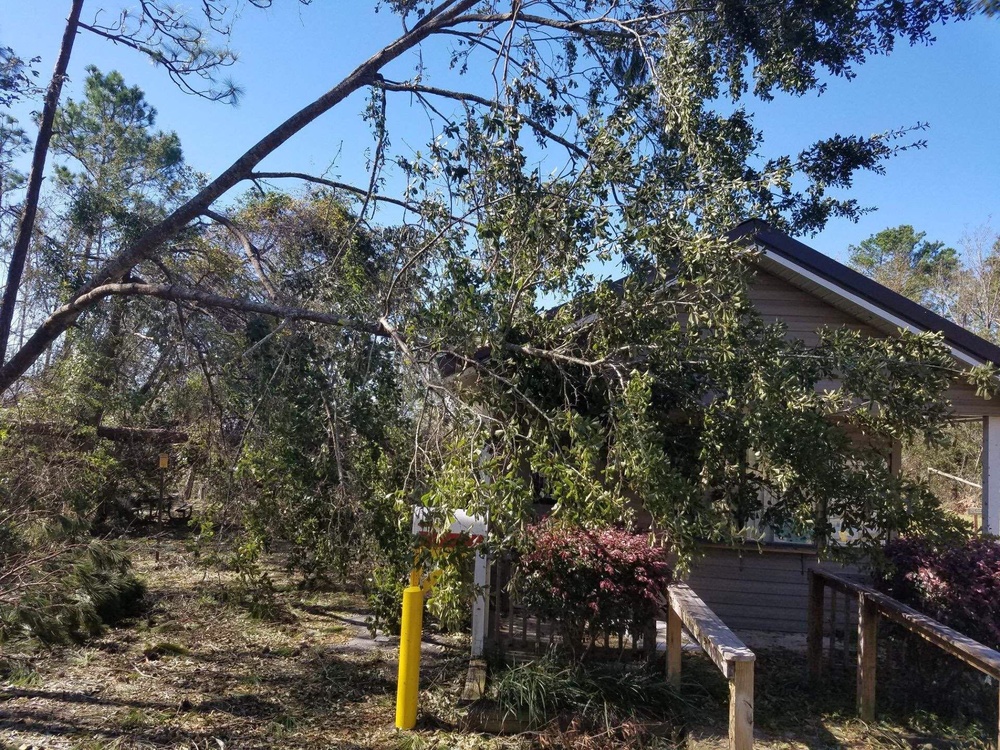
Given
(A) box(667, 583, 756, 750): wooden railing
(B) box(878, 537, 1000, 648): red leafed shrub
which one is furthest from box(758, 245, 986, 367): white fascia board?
(A) box(667, 583, 756, 750): wooden railing

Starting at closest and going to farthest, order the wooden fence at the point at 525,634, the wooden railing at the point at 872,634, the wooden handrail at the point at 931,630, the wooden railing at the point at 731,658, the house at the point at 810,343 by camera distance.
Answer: the wooden railing at the point at 731,658, the wooden handrail at the point at 931,630, the wooden railing at the point at 872,634, the wooden fence at the point at 525,634, the house at the point at 810,343

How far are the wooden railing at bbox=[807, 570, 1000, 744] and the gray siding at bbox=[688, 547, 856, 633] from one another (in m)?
1.89

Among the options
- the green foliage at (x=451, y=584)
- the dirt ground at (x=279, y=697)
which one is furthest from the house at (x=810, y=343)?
the green foliage at (x=451, y=584)

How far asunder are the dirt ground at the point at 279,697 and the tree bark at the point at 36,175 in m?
3.41

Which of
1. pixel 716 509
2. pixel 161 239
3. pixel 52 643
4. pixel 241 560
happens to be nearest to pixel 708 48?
pixel 716 509

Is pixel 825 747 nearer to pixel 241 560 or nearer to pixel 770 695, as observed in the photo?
pixel 770 695

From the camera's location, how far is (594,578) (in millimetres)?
6387

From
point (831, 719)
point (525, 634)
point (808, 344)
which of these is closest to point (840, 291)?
point (808, 344)

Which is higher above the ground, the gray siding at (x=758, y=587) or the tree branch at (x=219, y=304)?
the tree branch at (x=219, y=304)

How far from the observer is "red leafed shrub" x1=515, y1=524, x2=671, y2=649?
633cm

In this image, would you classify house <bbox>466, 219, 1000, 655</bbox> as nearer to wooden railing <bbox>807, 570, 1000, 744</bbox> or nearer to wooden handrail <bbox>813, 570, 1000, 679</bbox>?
wooden railing <bbox>807, 570, 1000, 744</bbox>

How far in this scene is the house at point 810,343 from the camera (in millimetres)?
8414

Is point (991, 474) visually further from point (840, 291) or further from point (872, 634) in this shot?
point (872, 634)

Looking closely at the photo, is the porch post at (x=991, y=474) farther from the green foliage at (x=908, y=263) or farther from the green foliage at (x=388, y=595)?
the green foliage at (x=908, y=263)
